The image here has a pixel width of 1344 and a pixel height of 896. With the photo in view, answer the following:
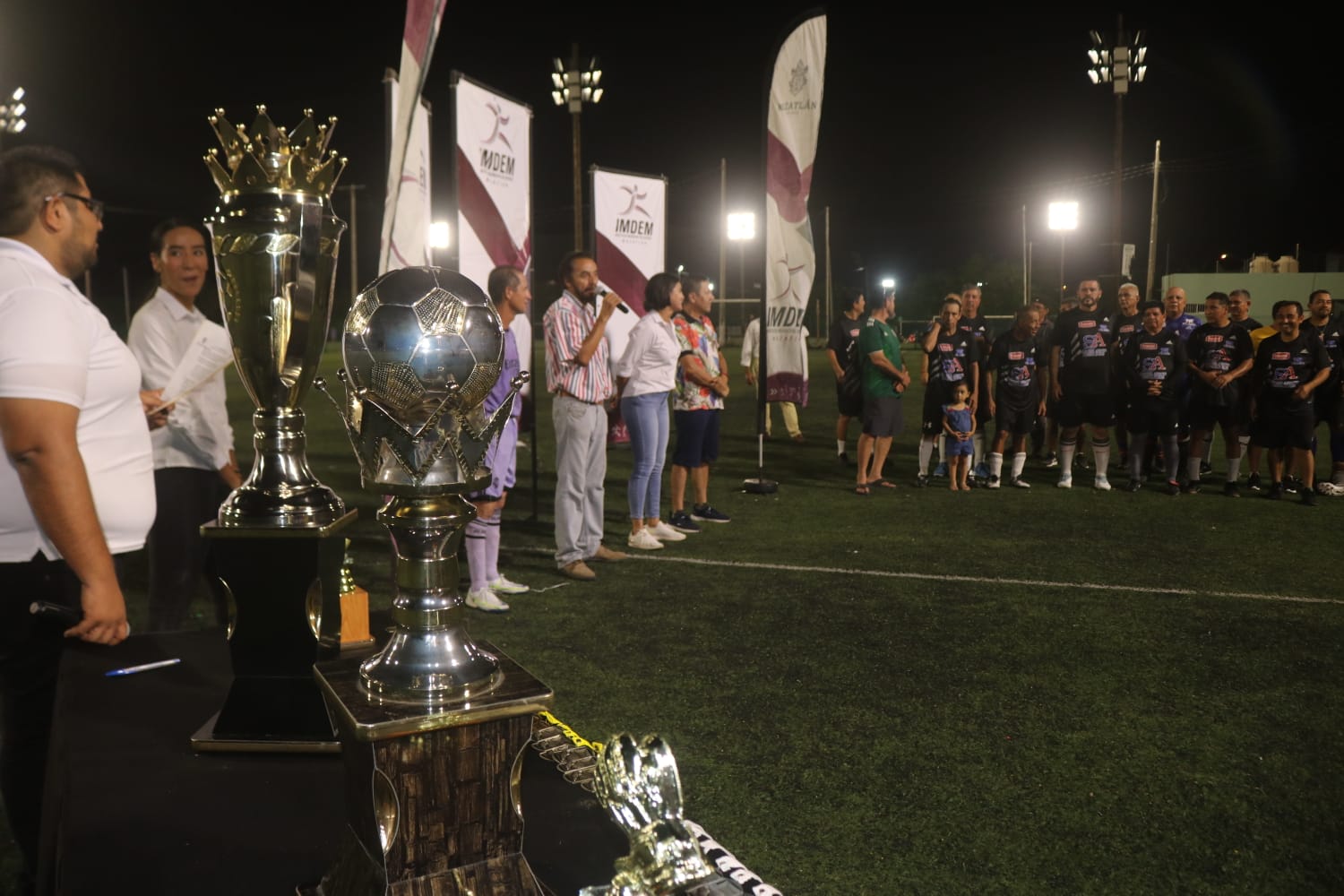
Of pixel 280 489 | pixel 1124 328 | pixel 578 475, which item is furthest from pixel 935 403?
pixel 280 489

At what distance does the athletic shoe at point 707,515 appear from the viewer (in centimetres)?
762

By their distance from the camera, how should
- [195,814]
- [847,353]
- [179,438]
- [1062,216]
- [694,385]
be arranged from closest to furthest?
[195,814], [179,438], [694,385], [847,353], [1062,216]

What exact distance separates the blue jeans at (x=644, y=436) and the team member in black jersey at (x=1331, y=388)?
6032mm

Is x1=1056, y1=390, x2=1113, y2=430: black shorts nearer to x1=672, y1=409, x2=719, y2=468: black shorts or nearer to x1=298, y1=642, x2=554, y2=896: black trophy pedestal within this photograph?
x1=672, y1=409, x2=719, y2=468: black shorts

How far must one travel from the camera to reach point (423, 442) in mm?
1055

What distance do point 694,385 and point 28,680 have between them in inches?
211

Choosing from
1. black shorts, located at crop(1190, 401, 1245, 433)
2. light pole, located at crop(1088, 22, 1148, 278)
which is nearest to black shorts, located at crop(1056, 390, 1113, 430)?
black shorts, located at crop(1190, 401, 1245, 433)

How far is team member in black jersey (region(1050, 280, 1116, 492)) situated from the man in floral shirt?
3.60 meters

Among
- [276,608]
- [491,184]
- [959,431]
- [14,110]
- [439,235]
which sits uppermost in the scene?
[14,110]

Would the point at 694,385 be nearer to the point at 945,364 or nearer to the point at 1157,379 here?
the point at 945,364

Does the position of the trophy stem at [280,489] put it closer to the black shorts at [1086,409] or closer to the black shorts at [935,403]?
the black shorts at [935,403]

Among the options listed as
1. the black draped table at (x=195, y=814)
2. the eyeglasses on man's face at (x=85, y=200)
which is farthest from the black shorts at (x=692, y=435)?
the black draped table at (x=195, y=814)

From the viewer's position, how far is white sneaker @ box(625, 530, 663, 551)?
6.55 m

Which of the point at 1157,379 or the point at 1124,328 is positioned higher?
the point at 1124,328
